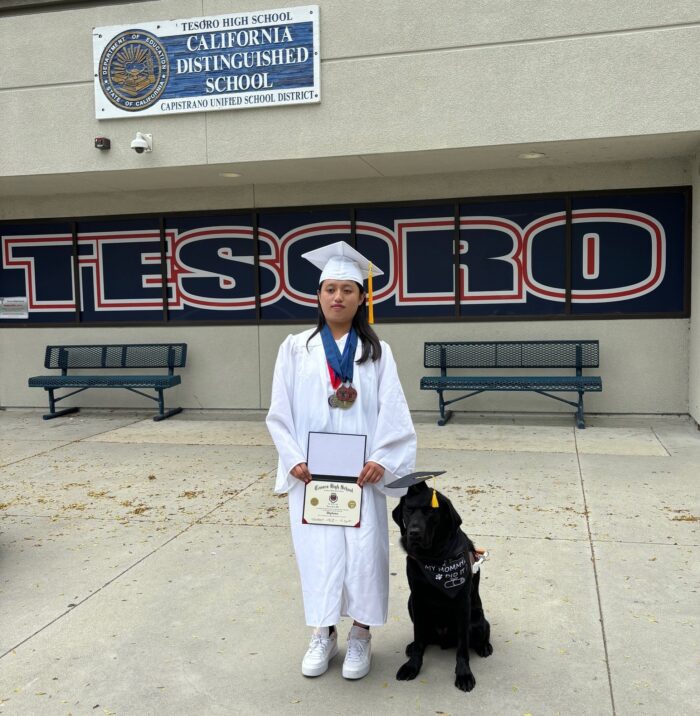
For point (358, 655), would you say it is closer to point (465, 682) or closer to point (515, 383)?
point (465, 682)

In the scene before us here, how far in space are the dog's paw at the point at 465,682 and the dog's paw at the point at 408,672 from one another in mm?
193

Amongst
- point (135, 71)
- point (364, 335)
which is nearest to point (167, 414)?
point (135, 71)

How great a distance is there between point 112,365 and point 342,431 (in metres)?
7.93

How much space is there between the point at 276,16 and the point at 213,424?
4.95 meters

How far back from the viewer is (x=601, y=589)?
4.09 m

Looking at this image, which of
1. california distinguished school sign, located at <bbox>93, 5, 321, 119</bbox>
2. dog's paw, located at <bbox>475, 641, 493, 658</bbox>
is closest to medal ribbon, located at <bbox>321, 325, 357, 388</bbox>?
dog's paw, located at <bbox>475, 641, 493, 658</bbox>

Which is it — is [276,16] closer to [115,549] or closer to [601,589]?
[115,549]

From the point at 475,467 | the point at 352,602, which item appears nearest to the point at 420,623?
the point at 352,602

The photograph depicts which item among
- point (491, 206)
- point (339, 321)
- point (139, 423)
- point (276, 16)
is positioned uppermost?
point (276, 16)

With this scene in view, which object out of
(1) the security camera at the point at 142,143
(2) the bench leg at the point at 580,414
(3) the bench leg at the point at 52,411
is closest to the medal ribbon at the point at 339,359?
(2) the bench leg at the point at 580,414

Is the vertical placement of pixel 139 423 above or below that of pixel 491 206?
below

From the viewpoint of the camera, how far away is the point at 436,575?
3035mm

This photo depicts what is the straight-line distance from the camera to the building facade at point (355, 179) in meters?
7.78

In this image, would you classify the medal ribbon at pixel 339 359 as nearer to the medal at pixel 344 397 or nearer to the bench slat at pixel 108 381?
the medal at pixel 344 397
